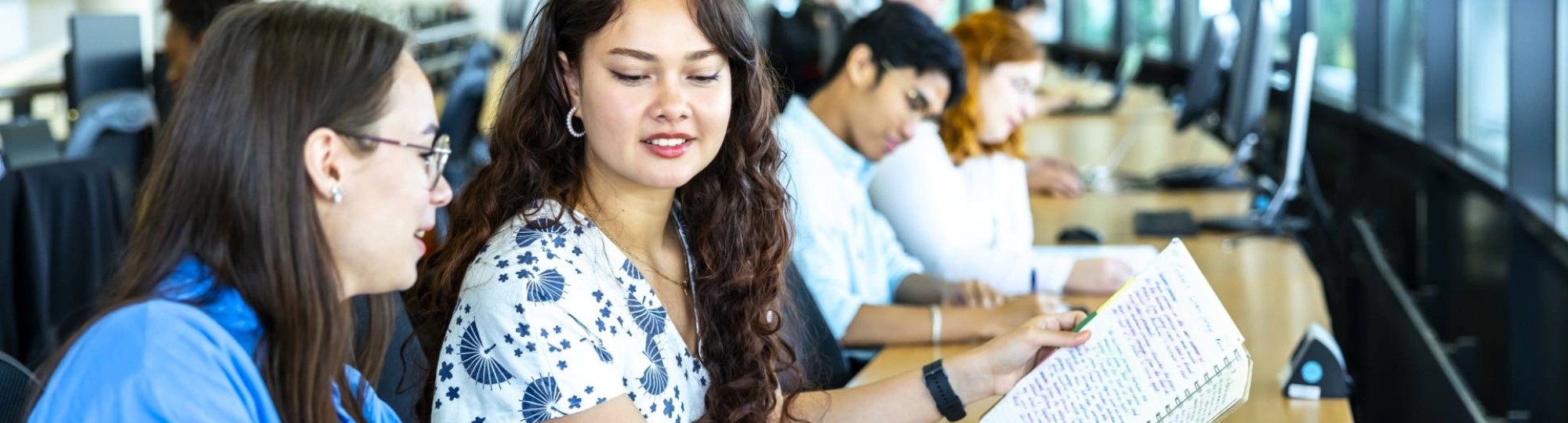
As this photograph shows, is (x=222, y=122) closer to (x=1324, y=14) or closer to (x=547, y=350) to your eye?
(x=547, y=350)

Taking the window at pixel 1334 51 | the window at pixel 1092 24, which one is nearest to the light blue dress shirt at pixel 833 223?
the window at pixel 1334 51

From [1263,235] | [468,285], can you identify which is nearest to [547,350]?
[468,285]

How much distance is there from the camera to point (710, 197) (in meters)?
1.59

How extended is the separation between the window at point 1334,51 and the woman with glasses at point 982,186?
3.10 metres

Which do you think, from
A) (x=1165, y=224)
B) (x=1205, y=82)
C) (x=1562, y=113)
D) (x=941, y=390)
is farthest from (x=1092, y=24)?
(x=941, y=390)

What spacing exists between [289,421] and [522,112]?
1.69ft

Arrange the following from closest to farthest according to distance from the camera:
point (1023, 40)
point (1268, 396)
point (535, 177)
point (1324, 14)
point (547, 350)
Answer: point (547, 350) < point (535, 177) < point (1268, 396) < point (1023, 40) < point (1324, 14)

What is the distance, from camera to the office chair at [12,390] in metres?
1.15

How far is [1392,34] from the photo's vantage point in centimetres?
533

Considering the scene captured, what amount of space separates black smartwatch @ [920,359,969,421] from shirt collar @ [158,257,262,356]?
0.87 meters

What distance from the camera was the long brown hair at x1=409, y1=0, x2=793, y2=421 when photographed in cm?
143

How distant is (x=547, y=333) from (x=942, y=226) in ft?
5.19

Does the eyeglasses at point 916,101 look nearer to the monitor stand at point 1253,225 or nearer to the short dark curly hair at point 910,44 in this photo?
the short dark curly hair at point 910,44

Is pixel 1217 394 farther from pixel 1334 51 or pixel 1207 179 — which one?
pixel 1334 51
